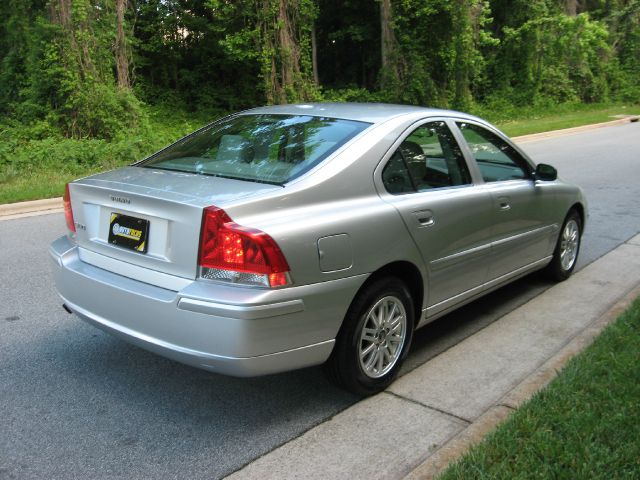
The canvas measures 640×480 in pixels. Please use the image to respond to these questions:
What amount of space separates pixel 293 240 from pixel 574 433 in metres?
1.60

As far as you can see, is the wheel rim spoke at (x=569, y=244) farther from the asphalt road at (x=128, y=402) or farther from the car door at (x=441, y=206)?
the car door at (x=441, y=206)

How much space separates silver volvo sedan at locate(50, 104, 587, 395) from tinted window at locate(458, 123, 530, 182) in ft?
0.11

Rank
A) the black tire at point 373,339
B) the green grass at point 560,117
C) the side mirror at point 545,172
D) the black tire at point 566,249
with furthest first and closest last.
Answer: the green grass at point 560,117 → the black tire at point 566,249 → the side mirror at point 545,172 → the black tire at point 373,339

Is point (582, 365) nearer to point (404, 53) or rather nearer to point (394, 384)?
point (394, 384)

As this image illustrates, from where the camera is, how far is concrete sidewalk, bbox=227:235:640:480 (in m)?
3.09

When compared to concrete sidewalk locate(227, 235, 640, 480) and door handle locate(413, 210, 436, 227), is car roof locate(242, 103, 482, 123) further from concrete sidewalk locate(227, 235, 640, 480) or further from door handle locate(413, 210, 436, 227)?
concrete sidewalk locate(227, 235, 640, 480)

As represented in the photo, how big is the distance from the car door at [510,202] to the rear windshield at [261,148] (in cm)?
124

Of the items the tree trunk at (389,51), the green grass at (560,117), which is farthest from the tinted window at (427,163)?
the tree trunk at (389,51)

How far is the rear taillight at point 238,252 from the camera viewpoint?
315 centimetres

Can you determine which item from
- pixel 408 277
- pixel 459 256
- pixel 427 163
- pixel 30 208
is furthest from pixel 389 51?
pixel 408 277

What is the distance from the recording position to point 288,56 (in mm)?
22328

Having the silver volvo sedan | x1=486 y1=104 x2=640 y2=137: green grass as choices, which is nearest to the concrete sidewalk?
the silver volvo sedan

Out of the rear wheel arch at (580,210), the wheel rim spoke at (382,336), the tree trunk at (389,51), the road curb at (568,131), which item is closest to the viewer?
the wheel rim spoke at (382,336)

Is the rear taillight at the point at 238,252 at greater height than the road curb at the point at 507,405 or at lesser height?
greater
